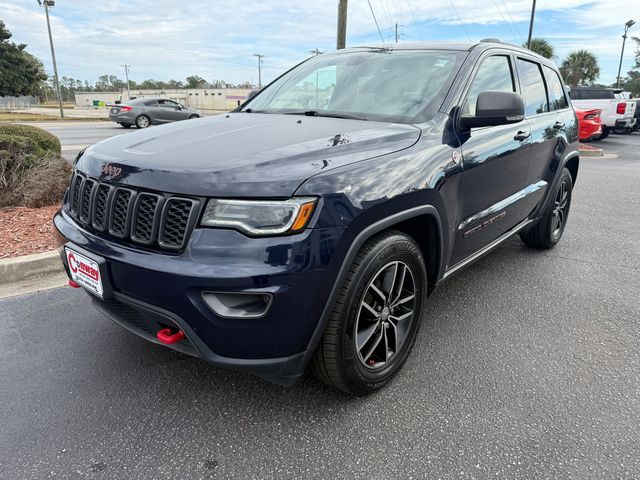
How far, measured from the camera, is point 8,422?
226 centimetres

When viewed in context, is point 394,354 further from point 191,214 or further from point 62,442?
point 62,442

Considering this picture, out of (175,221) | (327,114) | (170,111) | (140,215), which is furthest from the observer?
(170,111)

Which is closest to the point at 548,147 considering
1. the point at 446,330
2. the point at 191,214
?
the point at 446,330

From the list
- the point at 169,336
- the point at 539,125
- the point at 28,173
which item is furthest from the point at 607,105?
the point at 169,336

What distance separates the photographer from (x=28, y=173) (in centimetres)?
542

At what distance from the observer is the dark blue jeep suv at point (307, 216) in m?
1.87

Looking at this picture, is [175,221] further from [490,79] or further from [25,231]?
[25,231]

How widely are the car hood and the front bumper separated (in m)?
0.22

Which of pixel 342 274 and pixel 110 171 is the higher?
pixel 110 171

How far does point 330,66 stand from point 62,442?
112 inches

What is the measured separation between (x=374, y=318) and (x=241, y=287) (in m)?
0.83

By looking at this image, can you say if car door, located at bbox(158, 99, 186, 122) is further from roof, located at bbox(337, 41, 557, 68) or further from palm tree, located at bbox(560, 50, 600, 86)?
palm tree, located at bbox(560, 50, 600, 86)

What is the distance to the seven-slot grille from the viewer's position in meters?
1.93

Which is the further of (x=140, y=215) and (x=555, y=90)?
(x=555, y=90)
